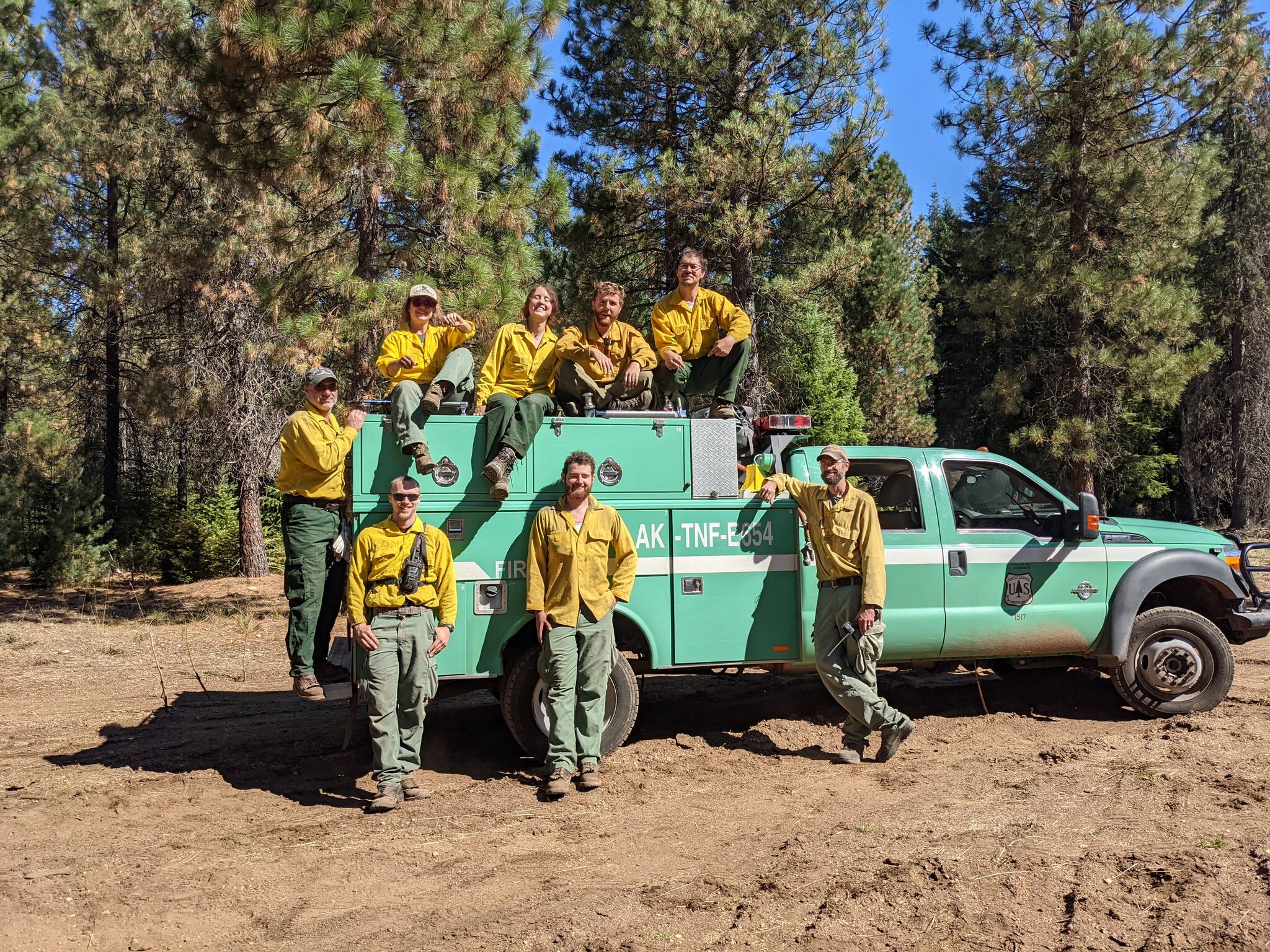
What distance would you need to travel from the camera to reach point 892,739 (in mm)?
6742

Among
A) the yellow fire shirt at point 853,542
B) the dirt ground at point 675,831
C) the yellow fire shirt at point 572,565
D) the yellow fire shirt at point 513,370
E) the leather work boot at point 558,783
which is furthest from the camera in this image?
the yellow fire shirt at point 513,370

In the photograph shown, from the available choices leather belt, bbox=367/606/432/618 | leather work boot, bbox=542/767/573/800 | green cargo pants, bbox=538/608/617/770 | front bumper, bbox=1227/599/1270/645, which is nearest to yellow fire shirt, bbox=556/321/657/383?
green cargo pants, bbox=538/608/617/770

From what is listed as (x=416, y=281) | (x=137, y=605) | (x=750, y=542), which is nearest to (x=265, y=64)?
(x=416, y=281)

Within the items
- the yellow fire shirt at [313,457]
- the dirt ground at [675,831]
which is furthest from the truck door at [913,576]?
the yellow fire shirt at [313,457]

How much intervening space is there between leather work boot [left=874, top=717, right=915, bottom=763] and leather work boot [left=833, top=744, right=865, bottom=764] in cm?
12

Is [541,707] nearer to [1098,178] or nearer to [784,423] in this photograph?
[784,423]

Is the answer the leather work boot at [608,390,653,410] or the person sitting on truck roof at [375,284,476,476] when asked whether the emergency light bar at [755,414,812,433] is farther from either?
the person sitting on truck roof at [375,284,476,476]

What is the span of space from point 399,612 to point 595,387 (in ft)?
6.85

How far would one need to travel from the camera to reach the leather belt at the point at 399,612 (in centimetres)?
600

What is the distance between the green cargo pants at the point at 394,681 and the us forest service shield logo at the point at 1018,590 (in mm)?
4003

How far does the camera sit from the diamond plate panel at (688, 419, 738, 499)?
22.2 ft

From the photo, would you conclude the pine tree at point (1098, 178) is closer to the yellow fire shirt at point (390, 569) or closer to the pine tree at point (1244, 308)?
the pine tree at point (1244, 308)

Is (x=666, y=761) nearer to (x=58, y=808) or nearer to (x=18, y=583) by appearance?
(x=58, y=808)

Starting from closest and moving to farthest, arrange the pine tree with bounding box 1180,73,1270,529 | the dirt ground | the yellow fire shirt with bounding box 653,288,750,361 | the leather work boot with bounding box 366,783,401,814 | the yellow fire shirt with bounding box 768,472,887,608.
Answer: the dirt ground
the leather work boot with bounding box 366,783,401,814
the yellow fire shirt with bounding box 768,472,887,608
the yellow fire shirt with bounding box 653,288,750,361
the pine tree with bounding box 1180,73,1270,529
